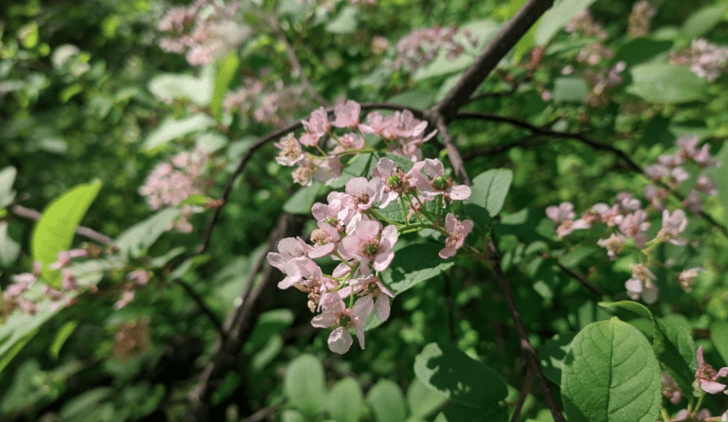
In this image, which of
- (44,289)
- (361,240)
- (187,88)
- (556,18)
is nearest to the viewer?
(361,240)

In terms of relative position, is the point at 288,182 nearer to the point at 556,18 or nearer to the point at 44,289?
the point at 44,289

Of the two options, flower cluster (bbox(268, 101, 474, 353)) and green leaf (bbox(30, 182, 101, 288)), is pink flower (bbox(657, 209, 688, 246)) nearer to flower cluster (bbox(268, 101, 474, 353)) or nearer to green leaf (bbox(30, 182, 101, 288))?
flower cluster (bbox(268, 101, 474, 353))

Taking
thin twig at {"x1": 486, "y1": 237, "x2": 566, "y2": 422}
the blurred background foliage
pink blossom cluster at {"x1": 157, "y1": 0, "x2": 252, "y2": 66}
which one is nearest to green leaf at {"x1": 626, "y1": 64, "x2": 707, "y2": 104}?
the blurred background foliage

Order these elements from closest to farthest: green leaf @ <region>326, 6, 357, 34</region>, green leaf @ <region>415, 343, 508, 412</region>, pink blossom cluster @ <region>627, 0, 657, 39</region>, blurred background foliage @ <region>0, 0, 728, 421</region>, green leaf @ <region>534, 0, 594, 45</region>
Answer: green leaf @ <region>415, 343, 508, 412</region> < green leaf @ <region>534, 0, 594, 45</region> < blurred background foliage @ <region>0, 0, 728, 421</region> < green leaf @ <region>326, 6, 357, 34</region> < pink blossom cluster @ <region>627, 0, 657, 39</region>

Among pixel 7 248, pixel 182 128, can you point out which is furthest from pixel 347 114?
pixel 7 248

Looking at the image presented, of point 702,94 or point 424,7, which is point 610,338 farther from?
point 424,7

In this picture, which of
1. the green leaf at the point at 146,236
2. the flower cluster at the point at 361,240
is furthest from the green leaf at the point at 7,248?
the flower cluster at the point at 361,240
